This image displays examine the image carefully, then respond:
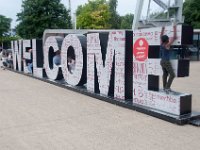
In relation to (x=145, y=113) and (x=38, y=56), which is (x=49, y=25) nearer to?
(x=38, y=56)

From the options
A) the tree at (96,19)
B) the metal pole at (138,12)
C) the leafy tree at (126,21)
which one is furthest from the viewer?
the leafy tree at (126,21)

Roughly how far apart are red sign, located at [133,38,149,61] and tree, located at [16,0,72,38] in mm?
31918

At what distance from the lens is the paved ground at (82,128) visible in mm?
6098

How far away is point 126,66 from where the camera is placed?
9.52 meters

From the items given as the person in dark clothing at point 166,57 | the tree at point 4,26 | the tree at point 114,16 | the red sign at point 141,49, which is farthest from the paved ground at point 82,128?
the tree at point 4,26

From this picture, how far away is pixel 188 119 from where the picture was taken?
7508 mm

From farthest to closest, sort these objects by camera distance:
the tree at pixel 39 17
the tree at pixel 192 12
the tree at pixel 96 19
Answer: the tree at pixel 96 19 → the tree at pixel 192 12 → the tree at pixel 39 17

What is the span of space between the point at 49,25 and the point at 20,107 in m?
31.8

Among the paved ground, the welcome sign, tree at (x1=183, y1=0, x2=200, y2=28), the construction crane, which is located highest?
tree at (x1=183, y1=0, x2=200, y2=28)

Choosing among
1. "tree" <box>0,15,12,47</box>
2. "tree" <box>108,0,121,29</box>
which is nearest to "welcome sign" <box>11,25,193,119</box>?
"tree" <box>108,0,121,29</box>

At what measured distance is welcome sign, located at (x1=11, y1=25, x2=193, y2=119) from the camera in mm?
7941

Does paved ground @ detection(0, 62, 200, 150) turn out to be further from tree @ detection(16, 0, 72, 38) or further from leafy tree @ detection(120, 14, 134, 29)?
leafy tree @ detection(120, 14, 134, 29)

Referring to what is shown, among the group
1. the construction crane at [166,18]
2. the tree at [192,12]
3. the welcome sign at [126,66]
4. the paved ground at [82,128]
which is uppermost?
the tree at [192,12]

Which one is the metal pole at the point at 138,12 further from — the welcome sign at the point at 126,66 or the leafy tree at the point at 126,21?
the leafy tree at the point at 126,21
